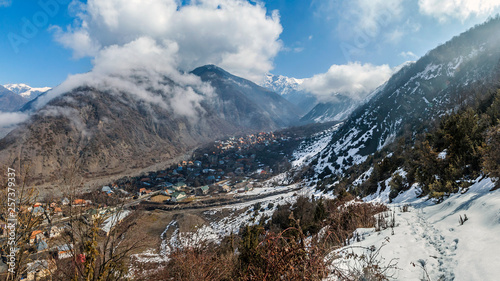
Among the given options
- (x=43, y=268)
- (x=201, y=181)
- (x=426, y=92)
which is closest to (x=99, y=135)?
(x=201, y=181)

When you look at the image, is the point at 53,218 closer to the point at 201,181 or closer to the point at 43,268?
the point at 43,268

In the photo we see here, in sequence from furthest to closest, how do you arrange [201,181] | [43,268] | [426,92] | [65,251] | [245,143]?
[245,143] < [201,181] < [426,92] < [43,268] < [65,251]

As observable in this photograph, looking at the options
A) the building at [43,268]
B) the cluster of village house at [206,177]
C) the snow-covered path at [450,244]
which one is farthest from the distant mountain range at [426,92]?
the building at [43,268]

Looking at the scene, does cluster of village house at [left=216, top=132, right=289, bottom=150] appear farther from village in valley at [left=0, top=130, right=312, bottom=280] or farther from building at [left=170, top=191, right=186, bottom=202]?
building at [left=170, top=191, right=186, bottom=202]

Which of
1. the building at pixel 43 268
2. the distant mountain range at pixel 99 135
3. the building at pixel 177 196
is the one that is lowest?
the building at pixel 177 196

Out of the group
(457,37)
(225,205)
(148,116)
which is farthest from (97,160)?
(457,37)

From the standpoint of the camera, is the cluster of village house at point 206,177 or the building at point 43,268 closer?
the building at point 43,268

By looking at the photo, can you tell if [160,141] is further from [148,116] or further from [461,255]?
[461,255]

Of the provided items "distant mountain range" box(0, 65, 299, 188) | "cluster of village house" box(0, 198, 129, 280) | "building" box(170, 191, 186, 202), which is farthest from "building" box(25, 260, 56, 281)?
"distant mountain range" box(0, 65, 299, 188)

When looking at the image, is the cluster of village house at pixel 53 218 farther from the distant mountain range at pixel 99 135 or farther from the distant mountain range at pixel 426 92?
the distant mountain range at pixel 99 135
